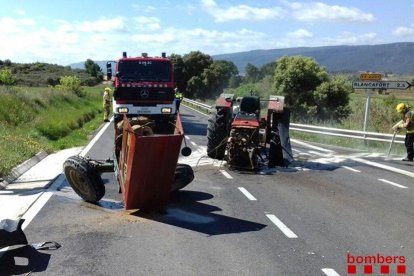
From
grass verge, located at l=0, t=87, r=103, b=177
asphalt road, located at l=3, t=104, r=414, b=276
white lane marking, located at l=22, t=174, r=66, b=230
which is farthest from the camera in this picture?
grass verge, located at l=0, t=87, r=103, b=177

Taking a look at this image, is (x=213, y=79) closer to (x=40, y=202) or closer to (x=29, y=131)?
(x=29, y=131)

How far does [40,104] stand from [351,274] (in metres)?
26.8

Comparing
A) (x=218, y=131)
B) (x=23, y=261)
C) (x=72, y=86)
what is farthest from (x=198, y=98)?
(x=23, y=261)

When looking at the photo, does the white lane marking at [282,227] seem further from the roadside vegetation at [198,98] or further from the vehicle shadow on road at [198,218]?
the roadside vegetation at [198,98]

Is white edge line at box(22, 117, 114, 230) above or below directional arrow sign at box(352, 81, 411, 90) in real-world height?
below

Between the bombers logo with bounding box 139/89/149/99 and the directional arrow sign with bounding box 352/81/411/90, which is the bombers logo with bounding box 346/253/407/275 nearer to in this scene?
the directional arrow sign with bounding box 352/81/411/90

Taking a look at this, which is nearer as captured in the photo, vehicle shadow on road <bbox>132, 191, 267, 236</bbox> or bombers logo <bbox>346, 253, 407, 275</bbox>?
bombers logo <bbox>346, 253, 407, 275</bbox>

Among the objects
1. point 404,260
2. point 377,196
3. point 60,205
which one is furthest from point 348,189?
point 60,205

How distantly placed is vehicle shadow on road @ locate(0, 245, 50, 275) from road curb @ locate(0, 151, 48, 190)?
14.2 feet

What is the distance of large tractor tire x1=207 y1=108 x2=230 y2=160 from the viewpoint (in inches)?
529

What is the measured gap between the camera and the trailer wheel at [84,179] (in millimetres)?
8562

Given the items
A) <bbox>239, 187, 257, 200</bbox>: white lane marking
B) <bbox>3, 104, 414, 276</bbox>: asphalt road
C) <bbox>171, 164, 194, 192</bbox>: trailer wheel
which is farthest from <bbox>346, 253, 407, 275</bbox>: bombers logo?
<bbox>171, 164, 194, 192</bbox>: trailer wheel

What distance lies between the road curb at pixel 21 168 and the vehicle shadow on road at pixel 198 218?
376cm

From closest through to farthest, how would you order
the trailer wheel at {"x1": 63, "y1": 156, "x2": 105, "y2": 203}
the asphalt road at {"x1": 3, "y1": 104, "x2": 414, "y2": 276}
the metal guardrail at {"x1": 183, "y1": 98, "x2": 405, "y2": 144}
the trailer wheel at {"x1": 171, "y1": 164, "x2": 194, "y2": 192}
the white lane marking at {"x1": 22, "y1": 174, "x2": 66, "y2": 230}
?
the asphalt road at {"x1": 3, "y1": 104, "x2": 414, "y2": 276} → the white lane marking at {"x1": 22, "y1": 174, "x2": 66, "y2": 230} → the trailer wheel at {"x1": 63, "y1": 156, "x2": 105, "y2": 203} → the trailer wheel at {"x1": 171, "y1": 164, "x2": 194, "y2": 192} → the metal guardrail at {"x1": 183, "y1": 98, "x2": 405, "y2": 144}
